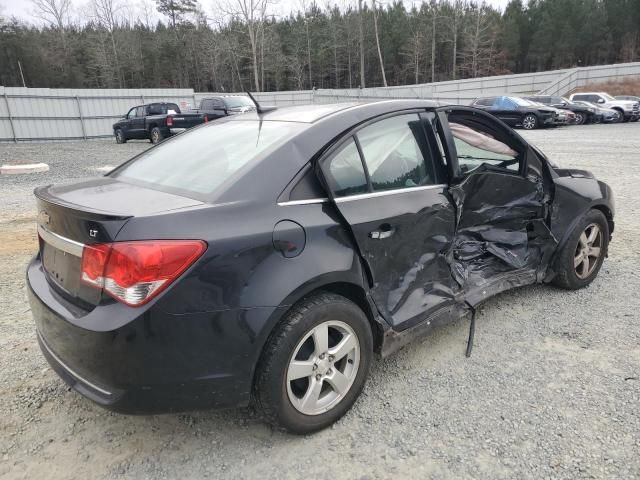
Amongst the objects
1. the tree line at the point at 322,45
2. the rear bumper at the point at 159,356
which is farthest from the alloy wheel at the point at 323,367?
the tree line at the point at 322,45

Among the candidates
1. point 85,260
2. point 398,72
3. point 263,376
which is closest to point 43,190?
point 85,260

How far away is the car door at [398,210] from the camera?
2490 millimetres

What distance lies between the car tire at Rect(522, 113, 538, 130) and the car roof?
21487 millimetres

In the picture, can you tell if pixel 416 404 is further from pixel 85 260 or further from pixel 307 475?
pixel 85 260

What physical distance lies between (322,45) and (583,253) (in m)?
68.4

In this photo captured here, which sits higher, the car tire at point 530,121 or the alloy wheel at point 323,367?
the alloy wheel at point 323,367

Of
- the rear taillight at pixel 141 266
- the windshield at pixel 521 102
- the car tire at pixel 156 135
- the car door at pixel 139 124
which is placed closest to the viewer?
the rear taillight at pixel 141 266

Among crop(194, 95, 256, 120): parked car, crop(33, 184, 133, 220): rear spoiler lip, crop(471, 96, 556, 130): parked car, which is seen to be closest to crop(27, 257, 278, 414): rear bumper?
crop(33, 184, 133, 220): rear spoiler lip

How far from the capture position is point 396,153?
2.85m

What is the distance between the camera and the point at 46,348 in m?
2.31

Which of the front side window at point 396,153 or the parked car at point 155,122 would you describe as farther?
the parked car at point 155,122

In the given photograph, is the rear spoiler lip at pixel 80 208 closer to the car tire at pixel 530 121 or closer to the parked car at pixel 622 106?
the car tire at pixel 530 121

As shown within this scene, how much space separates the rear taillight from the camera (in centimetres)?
185

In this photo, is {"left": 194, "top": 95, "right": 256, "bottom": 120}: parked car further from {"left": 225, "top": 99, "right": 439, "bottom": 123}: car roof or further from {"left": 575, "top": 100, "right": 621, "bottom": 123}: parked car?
{"left": 575, "top": 100, "right": 621, "bottom": 123}: parked car
